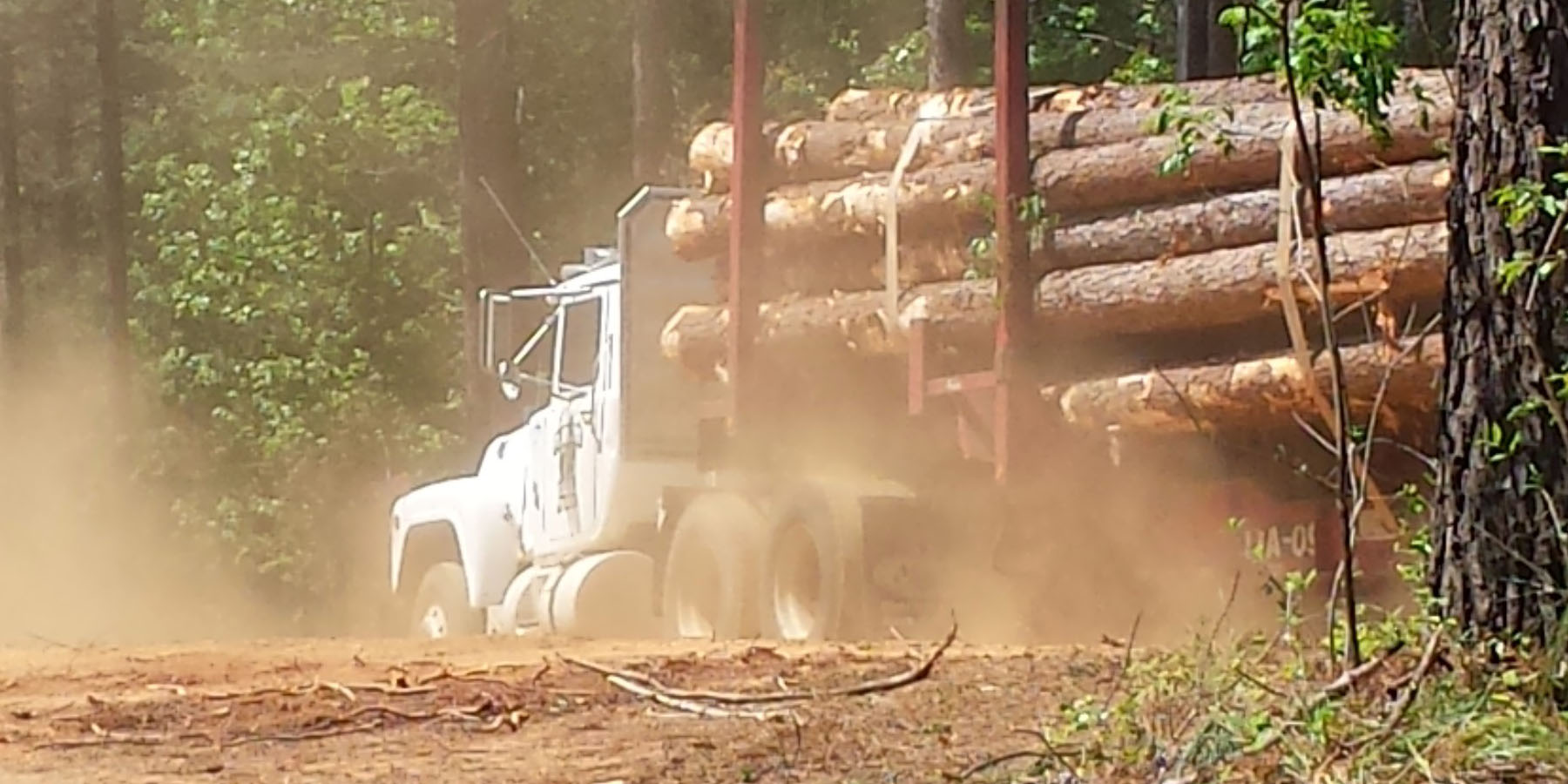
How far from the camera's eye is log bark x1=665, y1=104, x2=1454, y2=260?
32.2ft

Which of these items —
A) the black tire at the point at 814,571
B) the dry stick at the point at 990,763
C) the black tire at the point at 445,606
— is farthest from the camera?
the black tire at the point at 445,606

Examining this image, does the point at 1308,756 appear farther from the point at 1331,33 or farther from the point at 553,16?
the point at 553,16

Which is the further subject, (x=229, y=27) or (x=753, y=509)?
(x=229, y=27)

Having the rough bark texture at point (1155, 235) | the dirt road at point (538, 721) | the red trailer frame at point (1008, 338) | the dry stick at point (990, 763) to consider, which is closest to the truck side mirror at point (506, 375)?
the rough bark texture at point (1155, 235)

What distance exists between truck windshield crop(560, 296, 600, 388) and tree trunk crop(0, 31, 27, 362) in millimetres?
22532

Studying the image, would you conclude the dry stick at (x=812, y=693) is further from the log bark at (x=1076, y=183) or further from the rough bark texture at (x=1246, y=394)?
the rough bark texture at (x=1246, y=394)

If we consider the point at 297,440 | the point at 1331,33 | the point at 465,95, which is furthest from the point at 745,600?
the point at 297,440

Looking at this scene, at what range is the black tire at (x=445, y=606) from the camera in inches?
673

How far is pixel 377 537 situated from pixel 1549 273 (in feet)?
85.0

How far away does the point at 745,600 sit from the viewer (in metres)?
13.1

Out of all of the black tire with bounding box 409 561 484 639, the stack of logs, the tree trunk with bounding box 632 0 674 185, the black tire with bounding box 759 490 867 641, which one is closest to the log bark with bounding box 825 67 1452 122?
the stack of logs

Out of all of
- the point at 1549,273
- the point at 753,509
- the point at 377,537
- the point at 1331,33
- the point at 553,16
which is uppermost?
Result: the point at 553,16

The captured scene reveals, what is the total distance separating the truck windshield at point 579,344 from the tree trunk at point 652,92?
928 centimetres

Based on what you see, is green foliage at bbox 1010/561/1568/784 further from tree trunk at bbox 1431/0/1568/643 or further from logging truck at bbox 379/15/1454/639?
logging truck at bbox 379/15/1454/639
